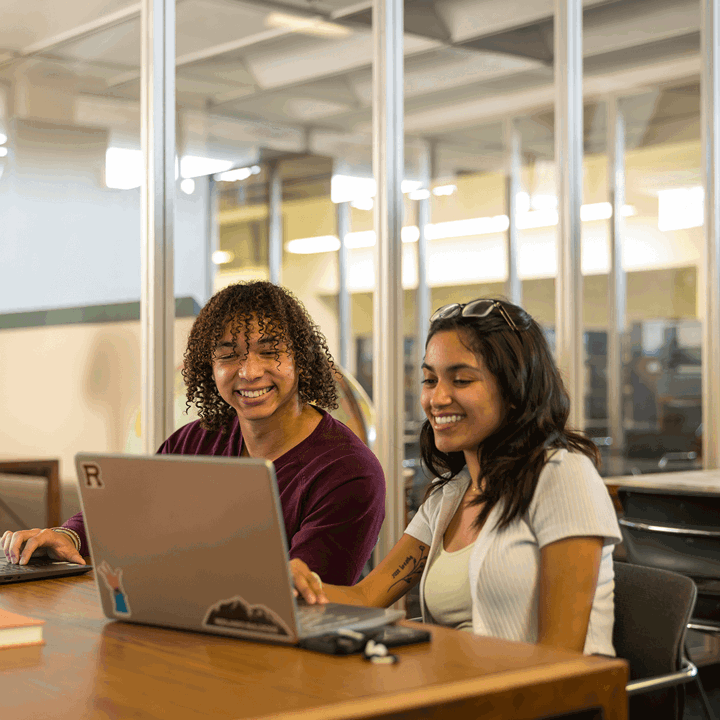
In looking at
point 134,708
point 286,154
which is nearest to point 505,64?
point 286,154

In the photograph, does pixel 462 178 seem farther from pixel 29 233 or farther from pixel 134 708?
pixel 134 708

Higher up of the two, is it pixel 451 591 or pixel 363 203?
pixel 363 203

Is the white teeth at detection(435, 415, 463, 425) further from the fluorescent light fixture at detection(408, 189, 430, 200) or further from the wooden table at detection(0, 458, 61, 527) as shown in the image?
the fluorescent light fixture at detection(408, 189, 430, 200)

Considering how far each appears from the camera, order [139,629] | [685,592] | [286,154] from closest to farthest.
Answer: [139,629] → [685,592] → [286,154]

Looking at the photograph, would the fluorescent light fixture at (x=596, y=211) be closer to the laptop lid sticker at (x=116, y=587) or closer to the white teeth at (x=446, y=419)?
the white teeth at (x=446, y=419)

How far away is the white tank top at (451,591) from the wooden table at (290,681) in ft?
1.14

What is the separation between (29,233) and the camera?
3.31m

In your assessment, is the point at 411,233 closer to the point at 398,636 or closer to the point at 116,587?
the point at 116,587

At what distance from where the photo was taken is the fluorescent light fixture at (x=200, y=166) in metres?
3.63

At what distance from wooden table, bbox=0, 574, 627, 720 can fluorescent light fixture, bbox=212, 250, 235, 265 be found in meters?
2.42

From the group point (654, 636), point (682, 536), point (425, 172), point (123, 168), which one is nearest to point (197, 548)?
point (654, 636)

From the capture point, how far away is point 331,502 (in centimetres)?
215

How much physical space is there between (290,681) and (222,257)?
270 centimetres

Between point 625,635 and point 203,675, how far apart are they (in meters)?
0.84
